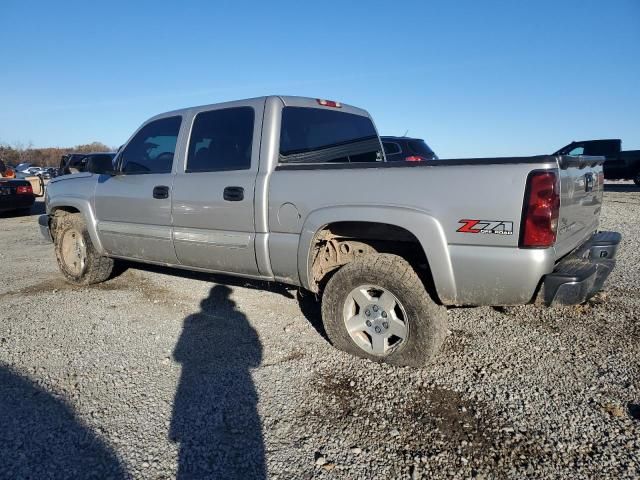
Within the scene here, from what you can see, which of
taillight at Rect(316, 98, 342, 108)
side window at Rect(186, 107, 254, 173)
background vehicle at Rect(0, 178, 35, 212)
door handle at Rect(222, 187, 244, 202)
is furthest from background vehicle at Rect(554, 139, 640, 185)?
background vehicle at Rect(0, 178, 35, 212)

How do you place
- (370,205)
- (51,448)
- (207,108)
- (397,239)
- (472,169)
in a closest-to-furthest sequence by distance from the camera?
(51,448), (472,169), (370,205), (397,239), (207,108)

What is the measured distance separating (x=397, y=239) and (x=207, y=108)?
7.05ft

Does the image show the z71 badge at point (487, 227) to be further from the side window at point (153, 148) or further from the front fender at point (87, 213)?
the front fender at point (87, 213)

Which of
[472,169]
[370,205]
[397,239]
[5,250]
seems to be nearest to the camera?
[472,169]

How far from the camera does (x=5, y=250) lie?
24.5 ft

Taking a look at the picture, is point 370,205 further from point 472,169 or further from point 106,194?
point 106,194

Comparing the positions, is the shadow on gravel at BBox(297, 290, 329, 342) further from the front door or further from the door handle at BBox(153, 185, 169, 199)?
the door handle at BBox(153, 185, 169, 199)

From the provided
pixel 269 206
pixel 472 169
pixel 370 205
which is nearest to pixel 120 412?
pixel 269 206

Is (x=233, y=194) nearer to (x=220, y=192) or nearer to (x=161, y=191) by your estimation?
(x=220, y=192)

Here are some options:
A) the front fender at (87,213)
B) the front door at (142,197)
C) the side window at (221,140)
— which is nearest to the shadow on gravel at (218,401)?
the front door at (142,197)

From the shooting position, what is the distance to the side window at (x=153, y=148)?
4.18 meters

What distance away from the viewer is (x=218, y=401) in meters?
2.70

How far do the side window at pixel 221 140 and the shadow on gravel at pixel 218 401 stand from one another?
1409 mm

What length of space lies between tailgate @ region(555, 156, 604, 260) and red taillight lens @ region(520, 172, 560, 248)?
12 cm
